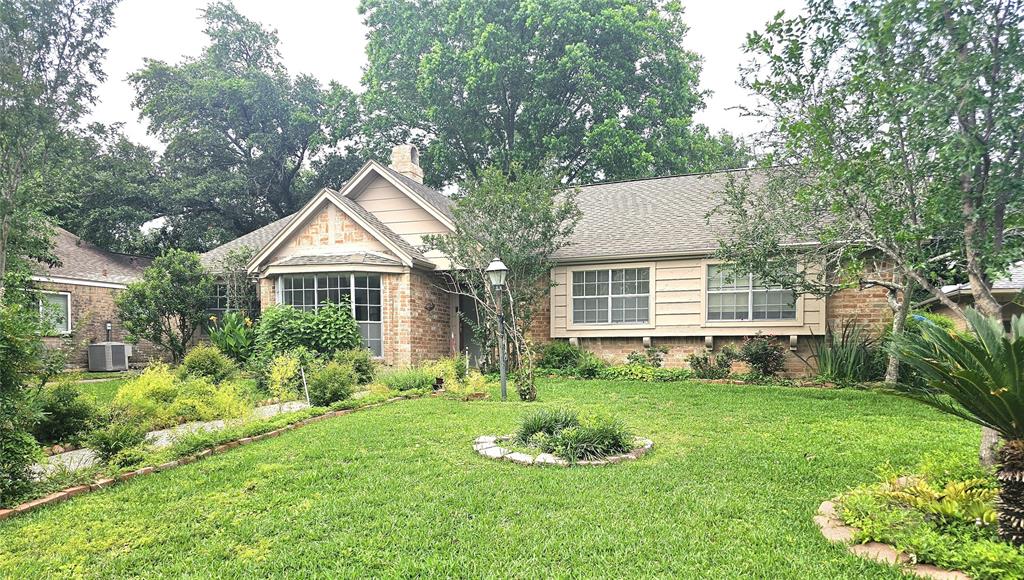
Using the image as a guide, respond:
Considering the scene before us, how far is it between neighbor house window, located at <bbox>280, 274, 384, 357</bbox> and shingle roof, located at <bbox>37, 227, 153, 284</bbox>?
774 cm

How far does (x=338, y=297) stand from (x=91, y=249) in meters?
12.5

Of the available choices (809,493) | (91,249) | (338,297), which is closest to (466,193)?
(338,297)

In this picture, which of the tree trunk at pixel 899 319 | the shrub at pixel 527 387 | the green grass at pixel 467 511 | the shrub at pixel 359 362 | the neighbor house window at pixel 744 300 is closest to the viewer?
the green grass at pixel 467 511

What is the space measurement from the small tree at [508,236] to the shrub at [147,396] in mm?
5597

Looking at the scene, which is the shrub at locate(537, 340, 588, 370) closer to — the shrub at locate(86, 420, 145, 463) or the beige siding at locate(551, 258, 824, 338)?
the beige siding at locate(551, 258, 824, 338)

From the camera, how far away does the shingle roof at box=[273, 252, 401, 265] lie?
12.6m

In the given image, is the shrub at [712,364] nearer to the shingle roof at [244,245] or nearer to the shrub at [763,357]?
the shrub at [763,357]

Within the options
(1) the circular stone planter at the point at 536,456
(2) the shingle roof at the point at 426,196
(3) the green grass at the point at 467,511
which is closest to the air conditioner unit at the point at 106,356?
(2) the shingle roof at the point at 426,196

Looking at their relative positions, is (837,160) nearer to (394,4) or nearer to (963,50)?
(963,50)

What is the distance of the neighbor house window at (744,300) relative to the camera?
1184cm

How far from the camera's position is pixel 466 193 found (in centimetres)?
1277

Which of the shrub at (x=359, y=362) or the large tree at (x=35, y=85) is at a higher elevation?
the large tree at (x=35, y=85)

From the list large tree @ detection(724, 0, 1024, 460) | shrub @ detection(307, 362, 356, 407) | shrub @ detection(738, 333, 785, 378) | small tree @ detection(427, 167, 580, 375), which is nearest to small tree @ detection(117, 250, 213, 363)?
small tree @ detection(427, 167, 580, 375)

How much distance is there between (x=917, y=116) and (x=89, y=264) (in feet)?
69.2
